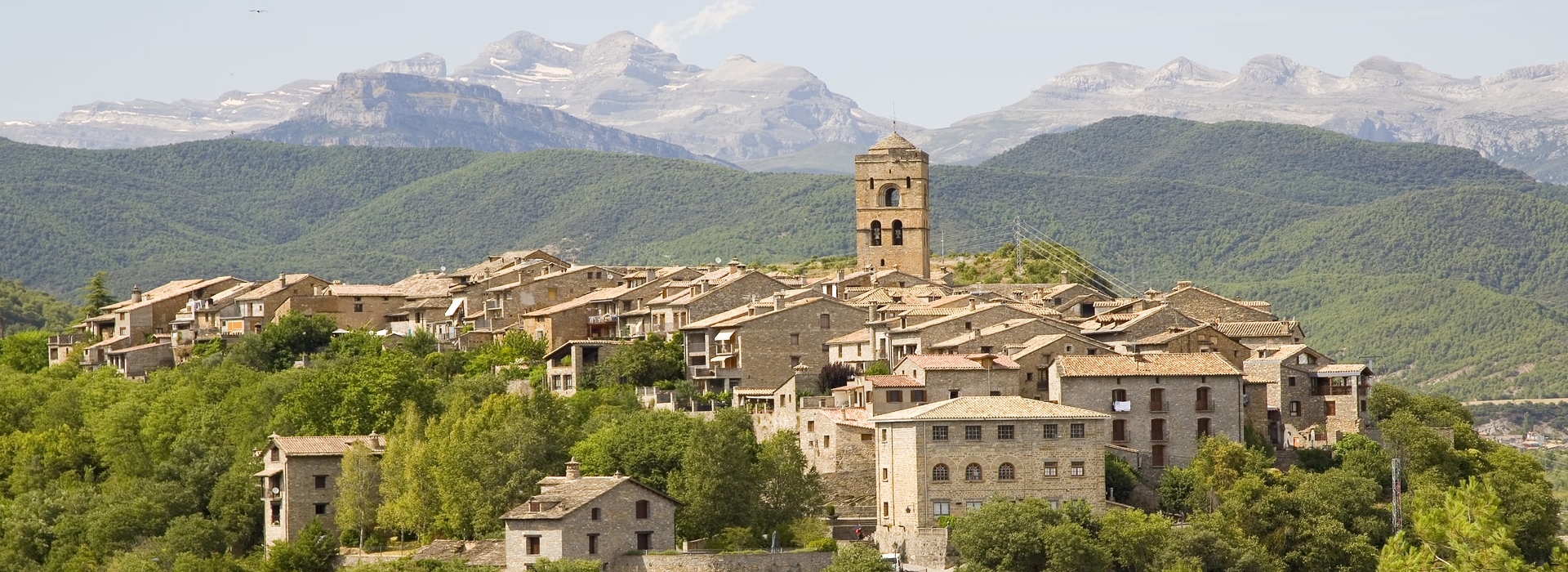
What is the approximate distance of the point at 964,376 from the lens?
67250mm

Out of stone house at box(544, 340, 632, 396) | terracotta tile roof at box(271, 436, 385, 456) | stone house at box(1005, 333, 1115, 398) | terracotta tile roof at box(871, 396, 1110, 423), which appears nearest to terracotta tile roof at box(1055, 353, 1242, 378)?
stone house at box(1005, 333, 1115, 398)

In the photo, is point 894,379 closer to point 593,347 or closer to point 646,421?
point 646,421

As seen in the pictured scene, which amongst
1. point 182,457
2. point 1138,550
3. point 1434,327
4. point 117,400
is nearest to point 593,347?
point 182,457

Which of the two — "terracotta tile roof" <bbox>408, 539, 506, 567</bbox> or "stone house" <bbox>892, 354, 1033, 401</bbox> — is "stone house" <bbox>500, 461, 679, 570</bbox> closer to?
"terracotta tile roof" <bbox>408, 539, 506, 567</bbox>

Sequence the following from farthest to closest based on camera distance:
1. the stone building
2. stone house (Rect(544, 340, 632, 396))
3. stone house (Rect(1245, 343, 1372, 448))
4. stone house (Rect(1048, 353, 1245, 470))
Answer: stone house (Rect(544, 340, 632, 396)), stone house (Rect(1245, 343, 1372, 448)), stone house (Rect(1048, 353, 1245, 470)), the stone building

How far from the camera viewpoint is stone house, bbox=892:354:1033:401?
66.9 metres

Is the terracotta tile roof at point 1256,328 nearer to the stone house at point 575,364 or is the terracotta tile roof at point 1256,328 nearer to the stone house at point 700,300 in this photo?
the stone house at point 700,300

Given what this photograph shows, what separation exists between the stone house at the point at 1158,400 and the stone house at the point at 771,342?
42.0ft

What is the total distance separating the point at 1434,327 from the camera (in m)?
189

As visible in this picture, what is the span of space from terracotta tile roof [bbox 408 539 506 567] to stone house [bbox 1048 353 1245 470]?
15893 mm

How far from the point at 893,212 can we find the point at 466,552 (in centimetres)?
4834

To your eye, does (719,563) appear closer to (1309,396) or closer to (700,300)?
(1309,396)

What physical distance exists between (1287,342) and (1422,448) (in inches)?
386

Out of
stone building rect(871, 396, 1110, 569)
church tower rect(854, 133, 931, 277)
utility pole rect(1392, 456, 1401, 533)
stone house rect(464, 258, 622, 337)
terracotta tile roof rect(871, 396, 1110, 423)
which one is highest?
church tower rect(854, 133, 931, 277)
